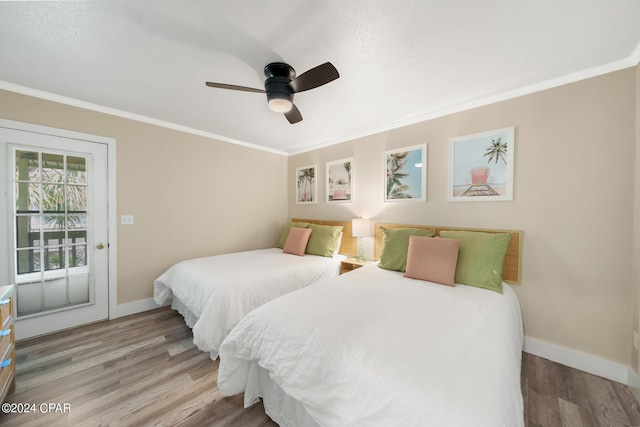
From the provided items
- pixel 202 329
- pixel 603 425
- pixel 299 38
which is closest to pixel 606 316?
pixel 603 425

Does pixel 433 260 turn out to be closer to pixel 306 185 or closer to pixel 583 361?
pixel 583 361

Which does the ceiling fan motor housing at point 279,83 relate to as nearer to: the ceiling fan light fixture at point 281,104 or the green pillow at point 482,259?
the ceiling fan light fixture at point 281,104

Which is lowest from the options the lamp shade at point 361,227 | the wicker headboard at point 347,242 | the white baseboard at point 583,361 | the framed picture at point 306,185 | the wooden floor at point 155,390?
the wooden floor at point 155,390

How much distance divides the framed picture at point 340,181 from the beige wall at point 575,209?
1562 millimetres

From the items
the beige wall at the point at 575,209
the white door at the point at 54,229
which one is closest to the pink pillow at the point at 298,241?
the beige wall at the point at 575,209

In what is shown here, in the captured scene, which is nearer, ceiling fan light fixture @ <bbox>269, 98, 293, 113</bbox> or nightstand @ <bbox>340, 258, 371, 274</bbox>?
ceiling fan light fixture @ <bbox>269, 98, 293, 113</bbox>

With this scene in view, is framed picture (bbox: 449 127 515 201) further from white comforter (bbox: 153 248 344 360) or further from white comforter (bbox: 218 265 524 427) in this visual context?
white comforter (bbox: 153 248 344 360)

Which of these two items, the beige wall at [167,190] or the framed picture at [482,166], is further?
the beige wall at [167,190]

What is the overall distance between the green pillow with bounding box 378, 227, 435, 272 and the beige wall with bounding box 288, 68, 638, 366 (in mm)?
526

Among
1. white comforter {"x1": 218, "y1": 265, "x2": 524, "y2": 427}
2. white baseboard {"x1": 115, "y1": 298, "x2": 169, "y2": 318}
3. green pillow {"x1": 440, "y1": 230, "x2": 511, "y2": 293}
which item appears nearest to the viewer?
white comforter {"x1": 218, "y1": 265, "x2": 524, "y2": 427}

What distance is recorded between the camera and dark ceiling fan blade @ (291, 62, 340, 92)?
1460mm

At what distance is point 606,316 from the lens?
71.1 inches

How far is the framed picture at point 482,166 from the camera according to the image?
2191 mm

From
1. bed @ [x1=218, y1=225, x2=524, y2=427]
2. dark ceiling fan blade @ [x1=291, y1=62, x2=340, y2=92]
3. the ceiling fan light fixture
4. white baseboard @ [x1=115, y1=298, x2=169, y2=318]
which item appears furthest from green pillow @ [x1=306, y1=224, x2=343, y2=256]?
white baseboard @ [x1=115, y1=298, x2=169, y2=318]
